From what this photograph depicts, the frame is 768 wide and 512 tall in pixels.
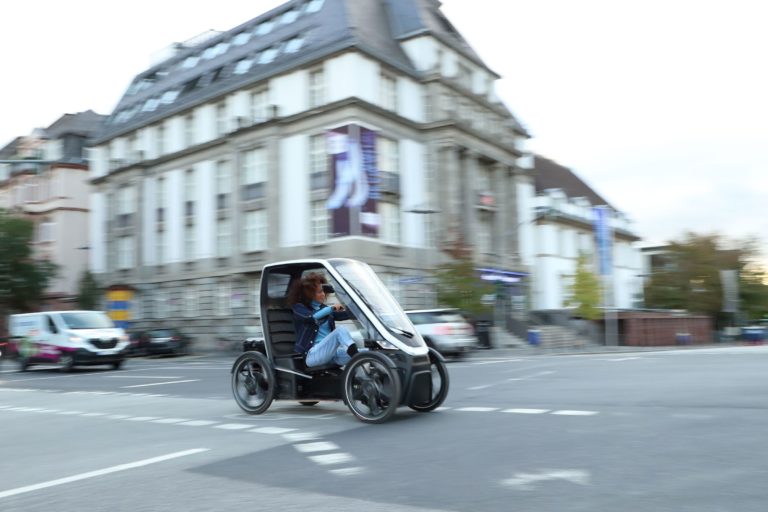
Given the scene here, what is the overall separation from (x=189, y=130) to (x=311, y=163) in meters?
12.0

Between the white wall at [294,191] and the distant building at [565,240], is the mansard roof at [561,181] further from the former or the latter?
the white wall at [294,191]

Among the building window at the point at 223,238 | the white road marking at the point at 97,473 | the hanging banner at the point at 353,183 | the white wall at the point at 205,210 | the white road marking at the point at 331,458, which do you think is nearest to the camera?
the white road marking at the point at 97,473

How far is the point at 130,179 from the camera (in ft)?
168

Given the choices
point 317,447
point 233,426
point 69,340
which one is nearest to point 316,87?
point 69,340

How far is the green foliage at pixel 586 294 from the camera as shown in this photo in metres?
48.0

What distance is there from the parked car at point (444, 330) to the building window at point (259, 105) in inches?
879

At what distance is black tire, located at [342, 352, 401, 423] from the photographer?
298 inches

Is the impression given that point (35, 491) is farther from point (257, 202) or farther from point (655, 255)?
point (655, 255)

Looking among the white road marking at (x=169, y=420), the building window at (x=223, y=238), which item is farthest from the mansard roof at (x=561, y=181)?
the white road marking at (x=169, y=420)

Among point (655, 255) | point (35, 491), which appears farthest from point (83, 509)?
point (655, 255)

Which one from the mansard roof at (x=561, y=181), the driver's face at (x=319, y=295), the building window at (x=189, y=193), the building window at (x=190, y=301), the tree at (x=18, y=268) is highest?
the mansard roof at (x=561, y=181)

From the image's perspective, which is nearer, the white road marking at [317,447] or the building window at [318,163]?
the white road marking at [317,447]

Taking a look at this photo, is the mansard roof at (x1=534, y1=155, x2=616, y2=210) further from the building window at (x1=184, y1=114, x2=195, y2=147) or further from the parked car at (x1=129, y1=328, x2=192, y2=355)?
the parked car at (x1=129, y1=328, x2=192, y2=355)

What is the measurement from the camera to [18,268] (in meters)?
47.1
